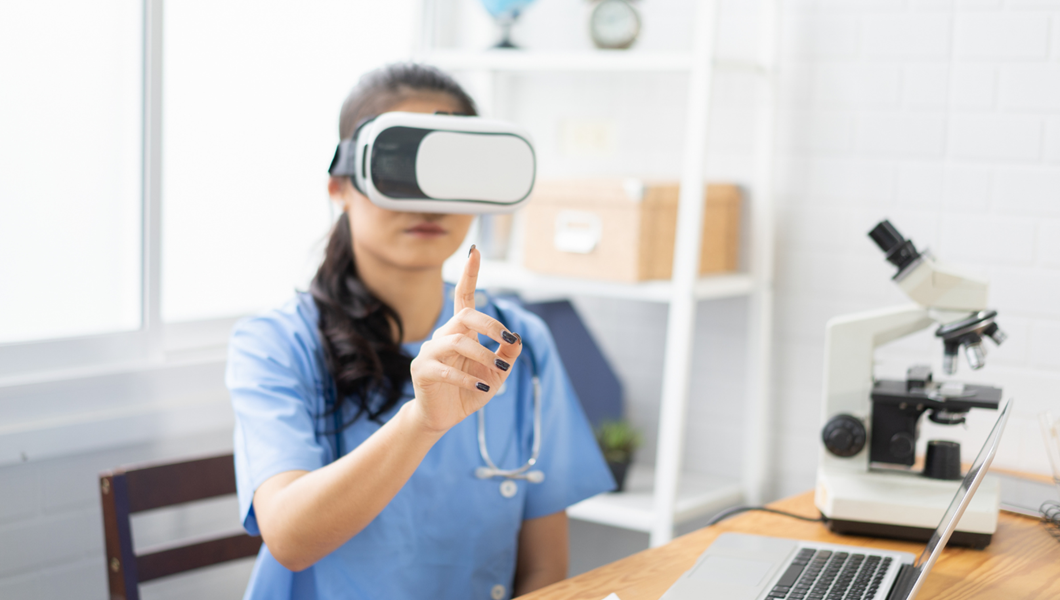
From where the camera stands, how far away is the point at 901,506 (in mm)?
1298

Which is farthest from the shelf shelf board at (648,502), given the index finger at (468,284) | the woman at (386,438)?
the index finger at (468,284)

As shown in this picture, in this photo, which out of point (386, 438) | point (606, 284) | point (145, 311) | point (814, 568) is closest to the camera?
point (386, 438)

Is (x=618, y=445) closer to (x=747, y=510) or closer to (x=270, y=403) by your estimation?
(x=747, y=510)

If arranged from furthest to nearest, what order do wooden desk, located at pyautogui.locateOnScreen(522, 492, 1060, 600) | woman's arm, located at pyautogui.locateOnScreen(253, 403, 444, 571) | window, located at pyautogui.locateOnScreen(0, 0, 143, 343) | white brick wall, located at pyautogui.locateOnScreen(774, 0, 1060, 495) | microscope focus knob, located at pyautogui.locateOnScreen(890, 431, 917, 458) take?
white brick wall, located at pyautogui.locateOnScreen(774, 0, 1060, 495)
window, located at pyautogui.locateOnScreen(0, 0, 143, 343)
microscope focus knob, located at pyautogui.locateOnScreen(890, 431, 917, 458)
wooden desk, located at pyautogui.locateOnScreen(522, 492, 1060, 600)
woman's arm, located at pyautogui.locateOnScreen(253, 403, 444, 571)

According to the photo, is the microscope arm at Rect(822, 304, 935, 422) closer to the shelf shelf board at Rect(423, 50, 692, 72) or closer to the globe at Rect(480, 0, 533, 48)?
the shelf shelf board at Rect(423, 50, 692, 72)

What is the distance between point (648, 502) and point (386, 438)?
1.19 metres

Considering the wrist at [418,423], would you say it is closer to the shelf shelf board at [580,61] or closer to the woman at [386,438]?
the woman at [386,438]

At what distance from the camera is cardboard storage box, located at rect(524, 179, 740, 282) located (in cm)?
199

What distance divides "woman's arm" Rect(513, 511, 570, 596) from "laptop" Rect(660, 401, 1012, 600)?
0.27 meters

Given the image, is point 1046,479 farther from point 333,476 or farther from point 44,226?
point 44,226

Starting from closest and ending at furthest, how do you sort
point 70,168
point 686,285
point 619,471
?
1. point 70,168
2. point 686,285
3. point 619,471

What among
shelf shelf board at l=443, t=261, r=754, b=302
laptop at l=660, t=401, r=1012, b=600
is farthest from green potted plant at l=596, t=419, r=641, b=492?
laptop at l=660, t=401, r=1012, b=600

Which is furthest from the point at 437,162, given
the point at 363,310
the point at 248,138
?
the point at 248,138

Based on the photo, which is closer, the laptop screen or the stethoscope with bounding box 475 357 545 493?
the laptop screen
